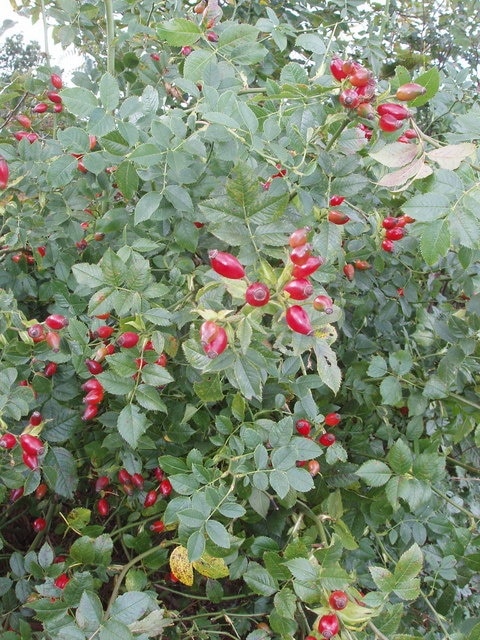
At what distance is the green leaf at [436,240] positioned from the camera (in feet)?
2.86

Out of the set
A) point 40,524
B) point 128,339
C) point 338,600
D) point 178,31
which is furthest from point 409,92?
point 40,524

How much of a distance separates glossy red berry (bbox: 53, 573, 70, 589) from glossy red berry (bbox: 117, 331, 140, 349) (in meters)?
0.47

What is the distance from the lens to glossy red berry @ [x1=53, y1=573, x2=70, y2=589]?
110cm

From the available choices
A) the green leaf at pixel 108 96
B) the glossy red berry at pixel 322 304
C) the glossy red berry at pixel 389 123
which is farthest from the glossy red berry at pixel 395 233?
the green leaf at pixel 108 96

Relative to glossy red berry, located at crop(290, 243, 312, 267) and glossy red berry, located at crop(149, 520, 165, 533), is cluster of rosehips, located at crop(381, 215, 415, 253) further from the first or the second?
glossy red berry, located at crop(149, 520, 165, 533)

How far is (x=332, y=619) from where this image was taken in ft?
3.01

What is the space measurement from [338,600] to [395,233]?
71 centimetres

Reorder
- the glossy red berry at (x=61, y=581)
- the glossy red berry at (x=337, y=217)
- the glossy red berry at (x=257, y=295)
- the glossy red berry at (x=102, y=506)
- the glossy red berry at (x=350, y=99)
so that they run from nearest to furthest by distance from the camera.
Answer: the glossy red berry at (x=257, y=295) → the glossy red berry at (x=350, y=99) → the glossy red berry at (x=337, y=217) → the glossy red berry at (x=61, y=581) → the glossy red berry at (x=102, y=506)

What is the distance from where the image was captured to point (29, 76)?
1517 mm

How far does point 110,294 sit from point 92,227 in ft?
1.31

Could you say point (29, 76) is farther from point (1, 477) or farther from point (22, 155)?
point (1, 477)

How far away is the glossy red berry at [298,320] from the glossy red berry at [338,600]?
0.44 meters

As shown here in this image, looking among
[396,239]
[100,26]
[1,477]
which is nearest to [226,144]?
A: [396,239]

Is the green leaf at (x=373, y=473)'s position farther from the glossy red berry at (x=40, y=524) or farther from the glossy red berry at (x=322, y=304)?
the glossy red berry at (x=40, y=524)
